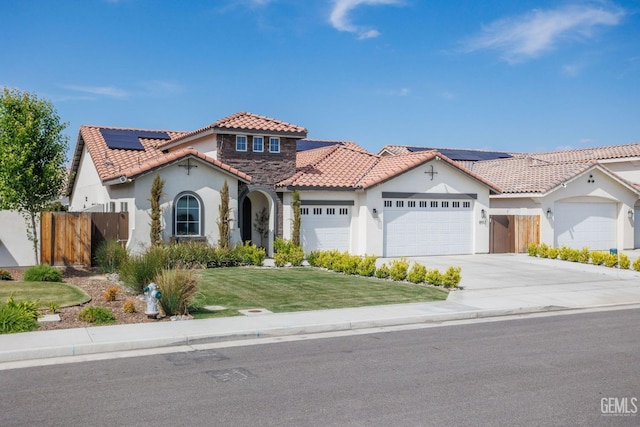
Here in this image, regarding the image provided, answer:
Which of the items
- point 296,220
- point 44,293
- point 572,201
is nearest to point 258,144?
point 296,220

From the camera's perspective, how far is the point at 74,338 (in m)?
10.5

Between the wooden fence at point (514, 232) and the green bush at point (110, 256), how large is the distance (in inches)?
661

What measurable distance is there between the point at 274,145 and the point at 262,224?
334cm

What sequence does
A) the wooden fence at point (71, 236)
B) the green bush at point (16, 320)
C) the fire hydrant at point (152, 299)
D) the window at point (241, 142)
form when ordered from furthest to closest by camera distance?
the window at point (241, 142)
the wooden fence at point (71, 236)
the fire hydrant at point (152, 299)
the green bush at point (16, 320)

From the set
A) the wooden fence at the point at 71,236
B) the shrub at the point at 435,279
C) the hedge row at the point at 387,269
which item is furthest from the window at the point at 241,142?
the shrub at the point at 435,279

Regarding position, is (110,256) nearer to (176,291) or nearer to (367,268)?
(367,268)

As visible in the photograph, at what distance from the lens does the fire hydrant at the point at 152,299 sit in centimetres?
1211

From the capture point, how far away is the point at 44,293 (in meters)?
15.2

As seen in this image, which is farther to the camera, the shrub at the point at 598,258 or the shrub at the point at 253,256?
the shrub at the point at 598,258

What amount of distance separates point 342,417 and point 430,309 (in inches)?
286

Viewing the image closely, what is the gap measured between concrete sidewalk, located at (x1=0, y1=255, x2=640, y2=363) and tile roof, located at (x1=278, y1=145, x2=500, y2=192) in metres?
6.48

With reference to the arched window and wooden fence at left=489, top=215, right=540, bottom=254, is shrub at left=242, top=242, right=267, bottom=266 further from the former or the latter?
wooden fence at left=489, top=215, right=540, bottom=254

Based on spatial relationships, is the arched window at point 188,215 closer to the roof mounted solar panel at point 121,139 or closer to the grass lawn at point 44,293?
the roof mounted solar panel at point 121,139

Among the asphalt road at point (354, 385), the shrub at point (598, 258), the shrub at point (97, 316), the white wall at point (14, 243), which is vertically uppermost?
the white wall at point (14, 243)
